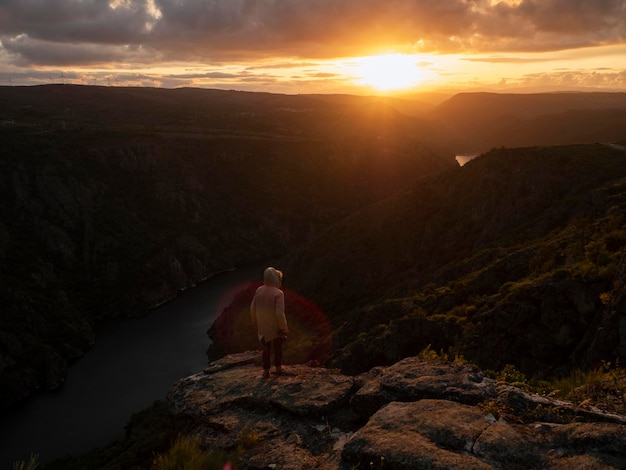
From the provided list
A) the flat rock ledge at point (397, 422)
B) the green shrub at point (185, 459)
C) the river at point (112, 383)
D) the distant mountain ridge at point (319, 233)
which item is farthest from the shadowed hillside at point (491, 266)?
the river at point (112, 383)

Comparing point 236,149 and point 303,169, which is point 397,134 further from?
point 236,149

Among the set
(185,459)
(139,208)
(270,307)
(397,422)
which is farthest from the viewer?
(139,208)

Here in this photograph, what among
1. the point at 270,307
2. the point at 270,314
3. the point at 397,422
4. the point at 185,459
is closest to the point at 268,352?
the point at 270,314

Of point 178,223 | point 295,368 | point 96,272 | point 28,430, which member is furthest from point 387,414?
point 178,223

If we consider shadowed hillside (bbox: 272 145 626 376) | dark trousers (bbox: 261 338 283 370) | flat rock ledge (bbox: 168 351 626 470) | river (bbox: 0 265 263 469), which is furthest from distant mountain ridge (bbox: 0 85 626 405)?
dark trousers (bbox: 261 338 283 370)

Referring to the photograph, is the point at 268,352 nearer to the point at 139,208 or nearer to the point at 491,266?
the point at 491,266

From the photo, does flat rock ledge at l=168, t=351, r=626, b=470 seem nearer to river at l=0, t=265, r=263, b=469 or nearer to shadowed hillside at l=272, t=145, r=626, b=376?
shadowed hillside at l=272, t=145, r=626, b=376
